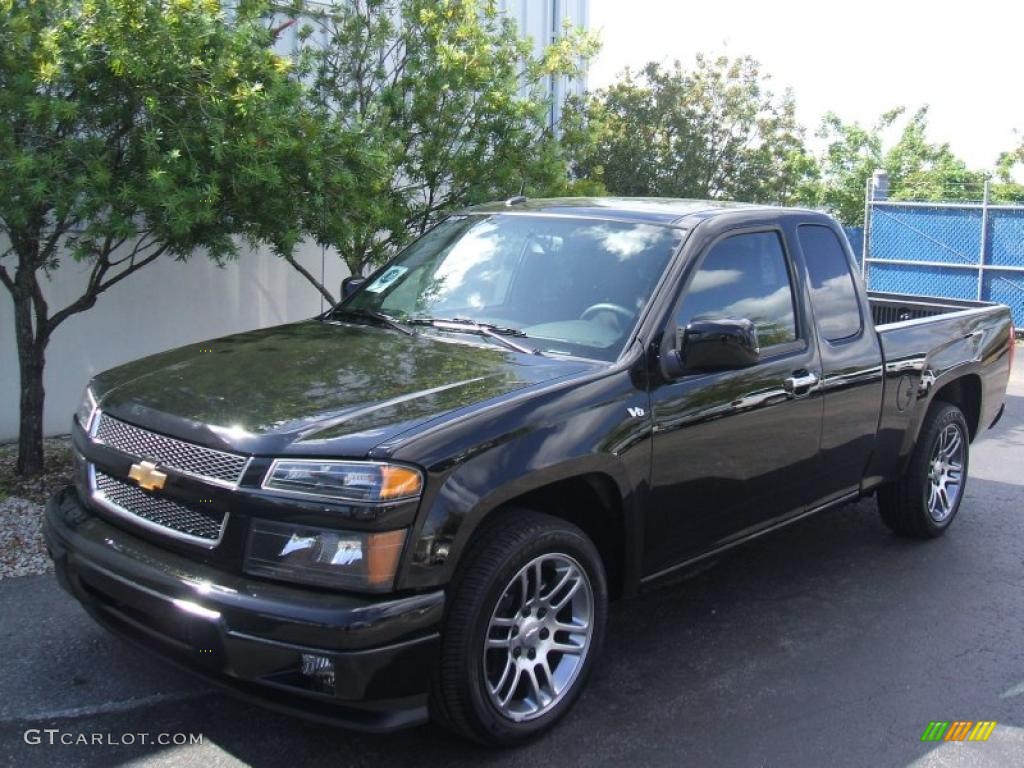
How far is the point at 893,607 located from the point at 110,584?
3635mm

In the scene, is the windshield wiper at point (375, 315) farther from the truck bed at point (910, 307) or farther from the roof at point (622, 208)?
the truck bed at point (910, 307)

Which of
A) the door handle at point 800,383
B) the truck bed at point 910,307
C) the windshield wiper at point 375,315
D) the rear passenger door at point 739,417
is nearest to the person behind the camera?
the rear passenger door at point 739,417

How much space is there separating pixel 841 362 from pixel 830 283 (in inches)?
17.4

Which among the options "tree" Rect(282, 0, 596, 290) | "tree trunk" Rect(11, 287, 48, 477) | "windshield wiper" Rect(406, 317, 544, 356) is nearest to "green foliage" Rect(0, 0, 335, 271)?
"tree trunk" Rect(11, 287, 48, 477)

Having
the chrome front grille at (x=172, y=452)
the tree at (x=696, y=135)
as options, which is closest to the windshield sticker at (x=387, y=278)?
the chrome front grille at (x=172, y=452)

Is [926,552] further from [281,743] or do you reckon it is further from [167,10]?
[167,10]

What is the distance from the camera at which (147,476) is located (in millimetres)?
3529

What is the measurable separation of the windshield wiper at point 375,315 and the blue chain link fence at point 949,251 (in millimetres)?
12817

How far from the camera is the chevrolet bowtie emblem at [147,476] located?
349cm

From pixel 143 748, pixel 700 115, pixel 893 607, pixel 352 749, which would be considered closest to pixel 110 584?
pixel 143 748

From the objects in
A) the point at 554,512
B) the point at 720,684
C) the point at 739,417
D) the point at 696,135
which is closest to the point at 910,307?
the point at 739,417

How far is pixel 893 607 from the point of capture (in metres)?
5.21

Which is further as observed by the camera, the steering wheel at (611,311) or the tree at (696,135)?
the tree at (696,135)

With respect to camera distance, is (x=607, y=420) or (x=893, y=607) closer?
(x=607, y=420)
